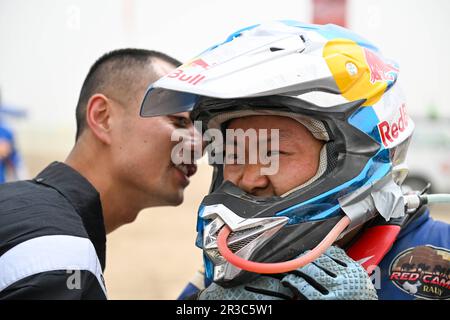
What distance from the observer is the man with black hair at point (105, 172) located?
2.23m

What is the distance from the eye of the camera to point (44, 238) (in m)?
2.08

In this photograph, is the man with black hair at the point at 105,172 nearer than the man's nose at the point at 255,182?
No

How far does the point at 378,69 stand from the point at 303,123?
37cm

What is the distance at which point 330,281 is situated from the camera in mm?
1851

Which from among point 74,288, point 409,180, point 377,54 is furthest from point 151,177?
point 409,180

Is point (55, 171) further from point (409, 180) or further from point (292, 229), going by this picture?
point (409, 180)

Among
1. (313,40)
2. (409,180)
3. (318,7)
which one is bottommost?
(409,180)

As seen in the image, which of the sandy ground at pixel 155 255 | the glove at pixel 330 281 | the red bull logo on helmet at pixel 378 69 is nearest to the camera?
the glove at pixel 330 281

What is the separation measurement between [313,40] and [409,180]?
11.8 metres

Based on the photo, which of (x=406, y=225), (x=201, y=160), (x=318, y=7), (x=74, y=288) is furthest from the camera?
(x=318, y=7)

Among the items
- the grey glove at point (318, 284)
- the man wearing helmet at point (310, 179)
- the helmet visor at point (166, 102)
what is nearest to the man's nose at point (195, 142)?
the helmet visor at point (166, 102)

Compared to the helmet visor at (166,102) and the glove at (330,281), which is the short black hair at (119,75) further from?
the glove at (330,281)

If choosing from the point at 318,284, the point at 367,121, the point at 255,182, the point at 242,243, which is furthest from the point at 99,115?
the point at 318,284

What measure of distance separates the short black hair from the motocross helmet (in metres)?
0.89
